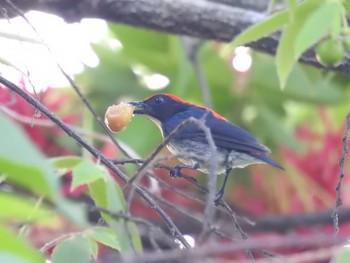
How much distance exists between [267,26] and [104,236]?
705mm

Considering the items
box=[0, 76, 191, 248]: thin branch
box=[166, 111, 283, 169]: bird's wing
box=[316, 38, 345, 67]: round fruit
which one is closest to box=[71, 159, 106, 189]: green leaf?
box=[0, 76, 191, 248]: thin branch

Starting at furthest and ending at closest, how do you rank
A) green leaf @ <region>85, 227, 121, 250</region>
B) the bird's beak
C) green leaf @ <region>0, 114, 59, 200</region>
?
the bird's beak < green leaf @ <region>85, 227, 121, 250</region> < green leaf @ <region>0, 114, 59, 200</region>

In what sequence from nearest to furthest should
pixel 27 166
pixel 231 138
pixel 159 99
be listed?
1. pixel 27 166
2. pixel 231 138
3. pixel 159 99

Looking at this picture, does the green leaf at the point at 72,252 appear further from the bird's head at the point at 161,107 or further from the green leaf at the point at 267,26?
the bird's head at the point at 161,107

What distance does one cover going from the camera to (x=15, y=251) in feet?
3.34

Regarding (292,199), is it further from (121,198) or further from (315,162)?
(121,198)

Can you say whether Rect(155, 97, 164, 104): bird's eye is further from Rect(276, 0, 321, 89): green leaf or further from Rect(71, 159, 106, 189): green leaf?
Rect(71, 159, 106, 189): green leaf

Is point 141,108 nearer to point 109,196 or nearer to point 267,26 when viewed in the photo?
point 267,26

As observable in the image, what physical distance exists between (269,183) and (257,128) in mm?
277

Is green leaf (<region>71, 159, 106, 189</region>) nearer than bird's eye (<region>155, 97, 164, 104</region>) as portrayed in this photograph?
Yes

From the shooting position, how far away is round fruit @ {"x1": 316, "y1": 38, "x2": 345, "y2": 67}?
2.23m

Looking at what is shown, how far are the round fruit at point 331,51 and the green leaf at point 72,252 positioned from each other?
802 mm

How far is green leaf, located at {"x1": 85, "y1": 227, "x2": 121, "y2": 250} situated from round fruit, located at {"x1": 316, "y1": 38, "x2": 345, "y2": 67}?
2.51 ft

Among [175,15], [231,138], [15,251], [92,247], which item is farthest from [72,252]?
[231,138]
